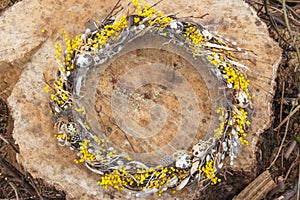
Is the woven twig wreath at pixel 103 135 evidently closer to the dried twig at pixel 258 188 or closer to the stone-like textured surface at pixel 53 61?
the stone-like textured surface at pixel 53 61

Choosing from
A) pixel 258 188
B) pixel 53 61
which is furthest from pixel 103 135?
pixel 258 188

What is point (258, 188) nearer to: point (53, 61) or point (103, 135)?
point (103, 135)

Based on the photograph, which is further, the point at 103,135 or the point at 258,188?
the point at 258,188

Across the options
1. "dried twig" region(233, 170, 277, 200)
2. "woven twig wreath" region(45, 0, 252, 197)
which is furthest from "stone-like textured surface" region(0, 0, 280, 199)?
"dried twig" region(233, 170, 277, 200)

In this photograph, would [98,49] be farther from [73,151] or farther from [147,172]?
[147,172]

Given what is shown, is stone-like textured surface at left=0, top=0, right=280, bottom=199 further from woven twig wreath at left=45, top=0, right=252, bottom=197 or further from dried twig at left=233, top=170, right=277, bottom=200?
dried twig at left=233, top=170, right=277, bottom=200

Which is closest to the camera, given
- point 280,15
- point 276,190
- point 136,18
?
point 136,18

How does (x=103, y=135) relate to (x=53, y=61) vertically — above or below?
below

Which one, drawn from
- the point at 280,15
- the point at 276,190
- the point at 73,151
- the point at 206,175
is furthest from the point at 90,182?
the point at 280,15
